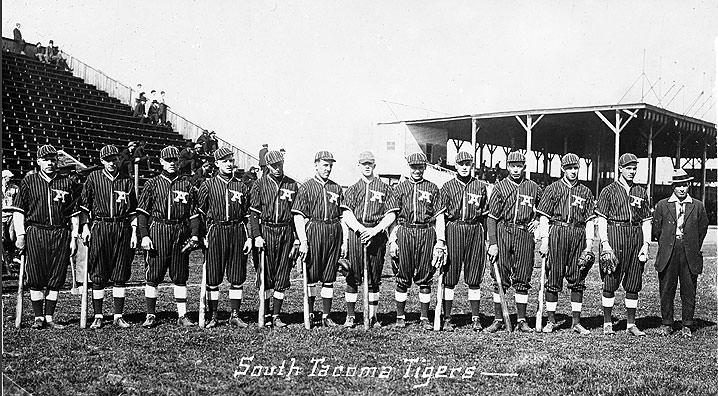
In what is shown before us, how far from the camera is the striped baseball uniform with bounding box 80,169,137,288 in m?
6.89

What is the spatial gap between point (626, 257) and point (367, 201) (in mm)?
3069

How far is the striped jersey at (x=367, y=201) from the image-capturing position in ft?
23.6

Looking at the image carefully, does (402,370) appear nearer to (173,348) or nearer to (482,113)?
(173,348)

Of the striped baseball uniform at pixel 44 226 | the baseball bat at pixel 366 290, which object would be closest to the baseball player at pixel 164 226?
the striped baseball uniform at pixel 44 226

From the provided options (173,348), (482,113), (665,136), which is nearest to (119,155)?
(173,348)

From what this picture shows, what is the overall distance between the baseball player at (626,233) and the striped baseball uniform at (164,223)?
483 centimetres

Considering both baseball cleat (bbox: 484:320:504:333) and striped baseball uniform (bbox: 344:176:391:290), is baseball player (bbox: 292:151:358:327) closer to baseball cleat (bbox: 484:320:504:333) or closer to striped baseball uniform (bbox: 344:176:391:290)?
striped baseball uniform (bbox: 344:176:391:290)

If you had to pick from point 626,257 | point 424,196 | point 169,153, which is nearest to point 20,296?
point 169,153

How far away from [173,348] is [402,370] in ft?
7.55

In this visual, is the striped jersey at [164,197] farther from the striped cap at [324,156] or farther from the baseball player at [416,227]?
the baseball player at [416,227]

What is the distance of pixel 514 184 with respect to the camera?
7227mm

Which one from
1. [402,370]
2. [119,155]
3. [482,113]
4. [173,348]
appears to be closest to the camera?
[402,370]

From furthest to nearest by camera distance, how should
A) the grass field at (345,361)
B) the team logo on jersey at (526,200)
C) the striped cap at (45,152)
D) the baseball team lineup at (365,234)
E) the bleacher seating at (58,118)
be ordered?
1. the bleacher seating at (58,118)
2. the team logo on jersey at (526,200)
3. the baseball team lineup at (365,234)
4. the striped cap at (45,152)
5. the grass field at (345,361)

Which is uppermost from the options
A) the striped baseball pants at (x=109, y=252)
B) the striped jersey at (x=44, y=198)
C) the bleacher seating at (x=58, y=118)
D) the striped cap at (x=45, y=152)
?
the bleacher seating at (x=58, y=118)
